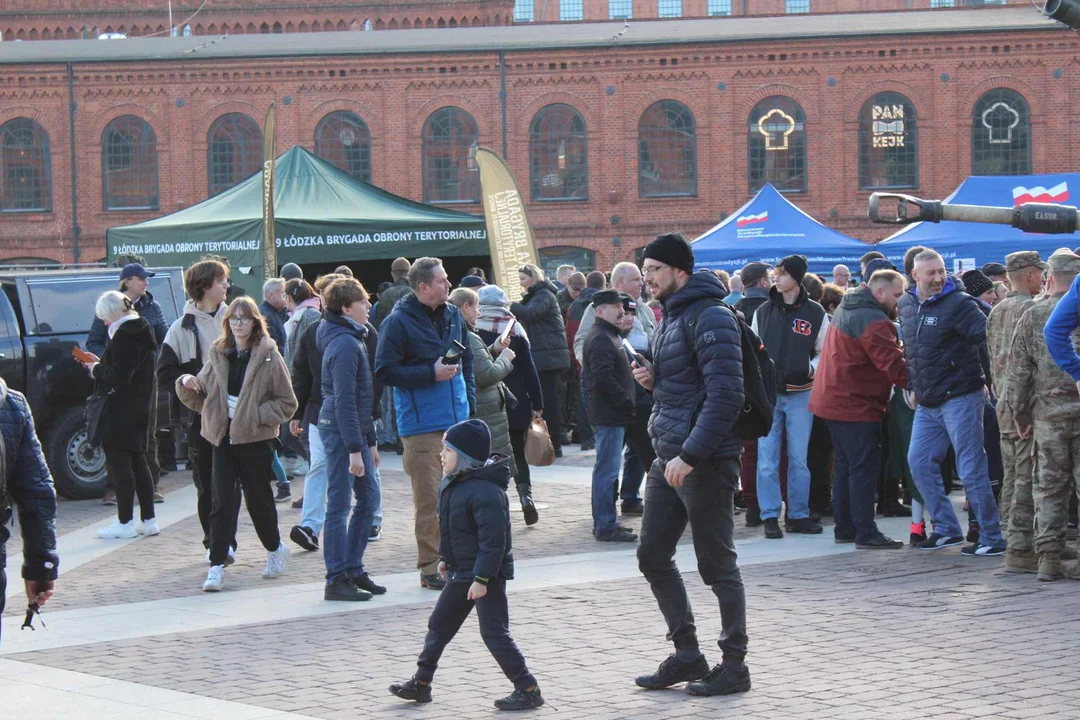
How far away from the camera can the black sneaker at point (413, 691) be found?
6.07 metres

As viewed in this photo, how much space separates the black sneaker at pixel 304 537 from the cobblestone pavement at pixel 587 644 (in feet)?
0.38

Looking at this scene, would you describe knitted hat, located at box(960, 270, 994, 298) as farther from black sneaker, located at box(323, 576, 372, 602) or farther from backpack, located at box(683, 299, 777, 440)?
black sneaker, located at box(323, 576, 372, 602)

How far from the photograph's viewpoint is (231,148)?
41.0 meters

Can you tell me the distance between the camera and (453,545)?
618cm

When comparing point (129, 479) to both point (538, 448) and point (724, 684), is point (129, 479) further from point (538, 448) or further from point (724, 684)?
point (724, 684)

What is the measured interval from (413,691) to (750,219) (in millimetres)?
17352

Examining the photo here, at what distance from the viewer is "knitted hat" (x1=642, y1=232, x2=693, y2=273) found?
635 centimetres

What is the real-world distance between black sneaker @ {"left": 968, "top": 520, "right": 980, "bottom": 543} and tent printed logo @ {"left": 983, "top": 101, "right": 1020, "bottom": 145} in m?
32.2

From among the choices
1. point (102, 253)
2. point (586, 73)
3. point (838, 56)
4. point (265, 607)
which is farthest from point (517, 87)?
point (265, 607)

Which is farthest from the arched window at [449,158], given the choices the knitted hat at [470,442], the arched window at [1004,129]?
the knitted hat at [470,442]

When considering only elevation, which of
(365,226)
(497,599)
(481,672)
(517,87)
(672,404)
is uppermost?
(517,87)

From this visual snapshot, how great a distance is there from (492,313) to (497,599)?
508cm

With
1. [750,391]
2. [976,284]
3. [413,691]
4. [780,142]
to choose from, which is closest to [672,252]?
[750,391]

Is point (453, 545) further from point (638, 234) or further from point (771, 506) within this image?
point (638, 234)
